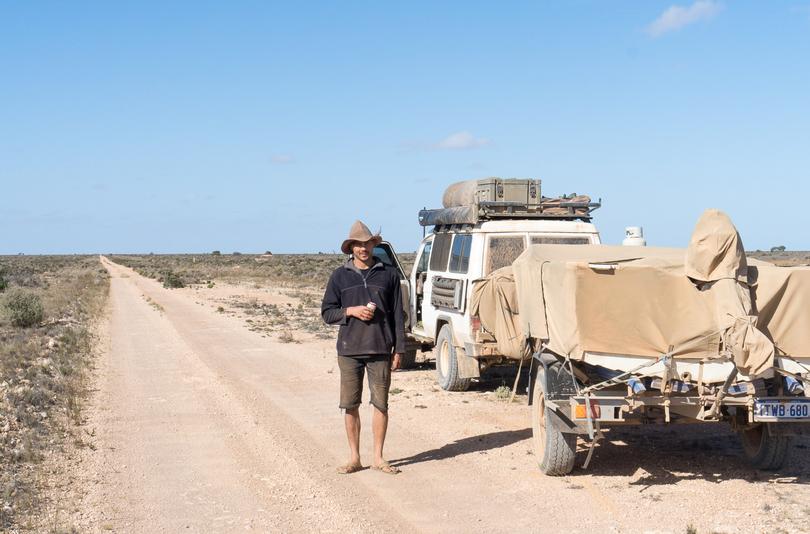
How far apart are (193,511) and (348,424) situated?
1580mm

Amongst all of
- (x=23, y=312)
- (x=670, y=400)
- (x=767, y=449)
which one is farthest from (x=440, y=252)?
(x=23, y=312)

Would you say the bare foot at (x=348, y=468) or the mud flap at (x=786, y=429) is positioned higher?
the mud flap at (x=786, y=429)

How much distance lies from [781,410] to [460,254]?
5549mm

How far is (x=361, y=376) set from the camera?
25.1 ft

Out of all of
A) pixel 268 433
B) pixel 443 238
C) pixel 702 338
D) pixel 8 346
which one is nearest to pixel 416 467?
pixel 268 433

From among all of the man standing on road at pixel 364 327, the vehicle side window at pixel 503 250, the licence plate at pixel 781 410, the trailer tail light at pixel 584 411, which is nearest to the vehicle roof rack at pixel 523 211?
the vehicle side window at pixel 503 250

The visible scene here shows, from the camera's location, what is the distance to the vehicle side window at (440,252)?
1214 cm

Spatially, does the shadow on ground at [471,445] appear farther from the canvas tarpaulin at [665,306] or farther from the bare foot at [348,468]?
the canvas tarpaulin at [665,306]

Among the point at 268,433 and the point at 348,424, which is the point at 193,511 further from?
the point at 268,433

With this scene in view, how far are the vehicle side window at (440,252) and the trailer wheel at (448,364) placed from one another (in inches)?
36.6

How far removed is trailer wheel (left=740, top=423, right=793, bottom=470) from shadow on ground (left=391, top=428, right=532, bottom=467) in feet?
7.43

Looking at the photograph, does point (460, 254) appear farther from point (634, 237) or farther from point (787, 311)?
Result: point (787, 311)

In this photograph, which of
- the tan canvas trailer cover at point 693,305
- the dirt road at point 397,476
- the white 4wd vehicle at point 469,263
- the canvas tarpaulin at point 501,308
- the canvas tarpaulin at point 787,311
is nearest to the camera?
the dirt road at point 397,476

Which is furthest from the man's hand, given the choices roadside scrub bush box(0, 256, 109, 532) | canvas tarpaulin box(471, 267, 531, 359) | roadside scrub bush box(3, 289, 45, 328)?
roadside scrub bush box(3, 289, 45, 328)
